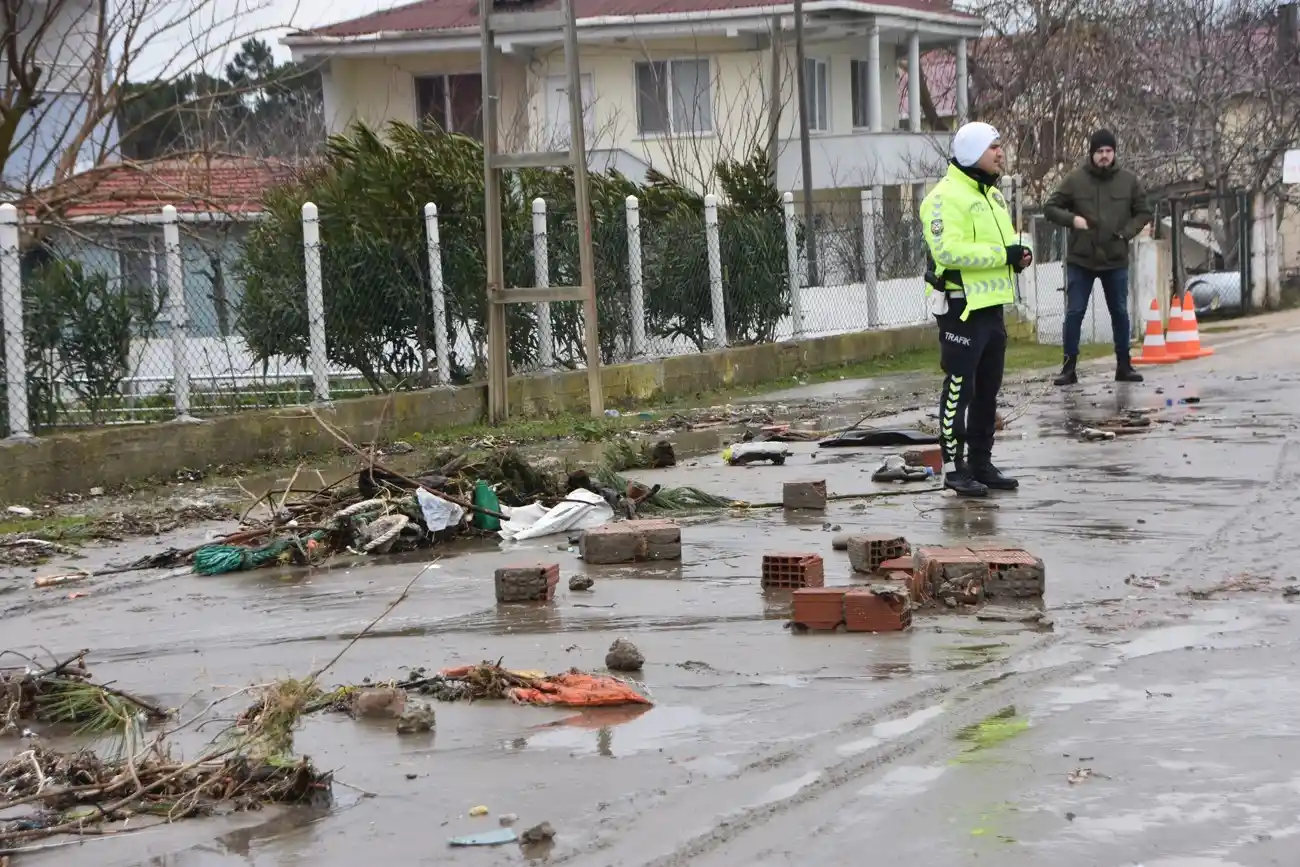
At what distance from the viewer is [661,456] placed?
1149 centimetres

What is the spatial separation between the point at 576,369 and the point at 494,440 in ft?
9.77

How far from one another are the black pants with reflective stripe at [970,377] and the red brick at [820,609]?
3.25 m

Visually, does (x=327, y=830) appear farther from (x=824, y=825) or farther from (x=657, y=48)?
(x=657, y=48)

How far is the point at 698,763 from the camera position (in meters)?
4.72

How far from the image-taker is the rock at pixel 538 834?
162 inches

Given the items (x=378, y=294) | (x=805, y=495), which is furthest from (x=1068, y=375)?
(x=805, y=495)

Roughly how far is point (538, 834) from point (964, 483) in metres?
5.73

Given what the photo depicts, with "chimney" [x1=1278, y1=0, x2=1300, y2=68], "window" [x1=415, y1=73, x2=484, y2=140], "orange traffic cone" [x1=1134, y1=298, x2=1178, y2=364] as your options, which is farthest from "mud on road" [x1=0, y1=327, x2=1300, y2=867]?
"window" [x1=415, y1=73, x2=484, y2=140]

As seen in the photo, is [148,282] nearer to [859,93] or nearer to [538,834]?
[538,834]

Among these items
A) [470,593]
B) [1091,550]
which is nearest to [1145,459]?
[1091,550]

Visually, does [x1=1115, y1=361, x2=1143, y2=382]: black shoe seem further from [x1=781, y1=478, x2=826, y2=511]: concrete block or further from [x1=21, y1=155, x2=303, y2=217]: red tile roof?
[x1=21, y1=155, x2=303, y2=217]: red tile roof

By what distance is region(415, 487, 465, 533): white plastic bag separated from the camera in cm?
869

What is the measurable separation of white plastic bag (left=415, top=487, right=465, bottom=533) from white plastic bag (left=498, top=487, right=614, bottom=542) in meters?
0.29

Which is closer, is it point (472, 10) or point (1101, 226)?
point (1101, 226)
